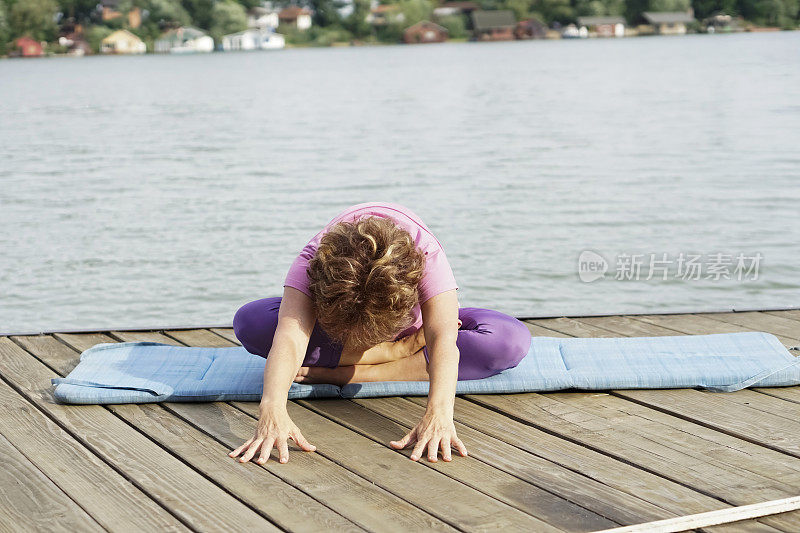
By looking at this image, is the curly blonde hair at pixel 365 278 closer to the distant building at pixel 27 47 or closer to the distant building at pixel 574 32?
the distant building at pixel 27 47

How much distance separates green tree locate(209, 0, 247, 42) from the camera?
6981 centimetres

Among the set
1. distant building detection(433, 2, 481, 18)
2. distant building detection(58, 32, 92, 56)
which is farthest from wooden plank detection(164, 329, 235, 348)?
distant building detection(433, 2, 481, 18)

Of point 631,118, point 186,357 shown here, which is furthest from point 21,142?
point 186,357

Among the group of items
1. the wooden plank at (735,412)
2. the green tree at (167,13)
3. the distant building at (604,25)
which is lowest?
the distant building at (604,25)

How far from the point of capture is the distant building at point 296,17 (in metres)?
79.2

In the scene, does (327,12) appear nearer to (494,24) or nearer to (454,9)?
→ (454,9)

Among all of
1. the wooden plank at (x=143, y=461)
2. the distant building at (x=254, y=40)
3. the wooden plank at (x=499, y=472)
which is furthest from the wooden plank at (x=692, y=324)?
the distant building at (x=254, y=40)

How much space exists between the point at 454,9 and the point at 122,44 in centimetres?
2999

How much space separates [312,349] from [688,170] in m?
11.0

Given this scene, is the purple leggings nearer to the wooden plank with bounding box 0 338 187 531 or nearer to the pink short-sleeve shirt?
the pink short-sleeve shirt

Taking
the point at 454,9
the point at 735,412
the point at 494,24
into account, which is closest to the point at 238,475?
the point at 735,412

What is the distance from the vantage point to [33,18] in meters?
57.2

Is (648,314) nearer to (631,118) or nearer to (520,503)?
(520,503)

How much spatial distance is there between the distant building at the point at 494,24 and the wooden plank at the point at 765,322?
7709 centimetres
